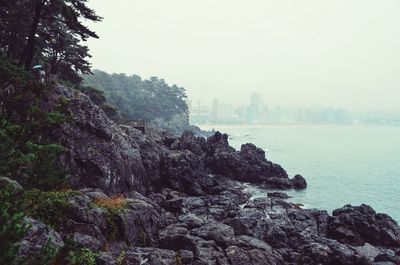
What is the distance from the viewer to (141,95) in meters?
135

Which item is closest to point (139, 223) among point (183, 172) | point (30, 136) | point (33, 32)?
point (30, 136)

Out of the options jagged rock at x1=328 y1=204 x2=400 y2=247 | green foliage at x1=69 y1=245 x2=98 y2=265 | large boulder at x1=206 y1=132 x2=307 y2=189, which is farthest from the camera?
large boulder at x1=206 y1=132 x2=307 y2=189

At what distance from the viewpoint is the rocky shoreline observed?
15914 millimetres

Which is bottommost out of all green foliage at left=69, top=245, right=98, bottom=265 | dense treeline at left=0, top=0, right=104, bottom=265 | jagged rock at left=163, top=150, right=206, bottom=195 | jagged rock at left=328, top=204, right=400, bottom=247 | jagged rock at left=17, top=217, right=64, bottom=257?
jagged rock at left=328, top=204, right=400, bottom=247

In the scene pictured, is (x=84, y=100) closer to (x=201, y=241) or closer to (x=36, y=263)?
(x=201, y=241)

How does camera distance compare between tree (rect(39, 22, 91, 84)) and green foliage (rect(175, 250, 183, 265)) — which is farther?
tree (rect(39, 22, 91, 84))

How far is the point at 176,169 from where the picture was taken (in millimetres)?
46656

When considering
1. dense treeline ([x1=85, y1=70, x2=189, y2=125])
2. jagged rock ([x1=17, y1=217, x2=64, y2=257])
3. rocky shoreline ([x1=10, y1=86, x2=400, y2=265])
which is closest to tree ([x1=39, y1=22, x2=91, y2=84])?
rocky shoreline ([x1=10, y1=86, x2=400, y2=265])

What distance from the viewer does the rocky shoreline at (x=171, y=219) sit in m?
15.9

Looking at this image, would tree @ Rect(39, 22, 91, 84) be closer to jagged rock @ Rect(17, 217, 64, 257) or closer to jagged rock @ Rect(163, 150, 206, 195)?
jagged rock @ Rect(163, 150, 206, 195)

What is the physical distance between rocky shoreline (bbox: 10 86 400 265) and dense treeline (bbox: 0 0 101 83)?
5.18 metres

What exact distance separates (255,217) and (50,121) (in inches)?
812

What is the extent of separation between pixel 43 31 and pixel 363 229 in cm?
3699

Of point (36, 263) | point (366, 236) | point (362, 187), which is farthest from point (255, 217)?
point (362, 187)
